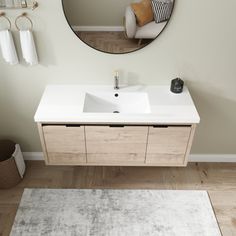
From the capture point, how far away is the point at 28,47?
5.85ft

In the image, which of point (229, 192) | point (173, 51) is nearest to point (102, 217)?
point (229, 192)

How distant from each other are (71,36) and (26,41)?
0.99 ft

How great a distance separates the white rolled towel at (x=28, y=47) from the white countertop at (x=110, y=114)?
0.83 ft

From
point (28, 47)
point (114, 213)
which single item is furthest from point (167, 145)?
point (28, 47)

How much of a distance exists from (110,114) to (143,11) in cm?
71

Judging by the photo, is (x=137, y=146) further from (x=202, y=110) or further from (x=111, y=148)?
(x=202, y=110)

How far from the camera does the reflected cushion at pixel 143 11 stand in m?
1.70

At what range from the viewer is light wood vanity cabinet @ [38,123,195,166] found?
1.79 metres

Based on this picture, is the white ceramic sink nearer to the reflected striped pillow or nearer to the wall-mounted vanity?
the wall-mounted vanity

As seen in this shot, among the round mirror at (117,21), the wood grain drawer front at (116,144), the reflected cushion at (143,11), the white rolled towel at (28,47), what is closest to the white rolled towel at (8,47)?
the white rolled towel at (28,47)

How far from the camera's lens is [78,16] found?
68.3 inches

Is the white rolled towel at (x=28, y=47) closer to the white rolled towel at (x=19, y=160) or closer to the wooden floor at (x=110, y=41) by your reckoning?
the wooden floor at (x=110, y=41)

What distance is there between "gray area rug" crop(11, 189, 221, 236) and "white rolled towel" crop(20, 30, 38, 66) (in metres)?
1.09

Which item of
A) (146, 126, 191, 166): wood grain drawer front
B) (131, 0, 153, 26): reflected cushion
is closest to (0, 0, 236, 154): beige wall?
(131, 0, 153, 26): reflected cushion
